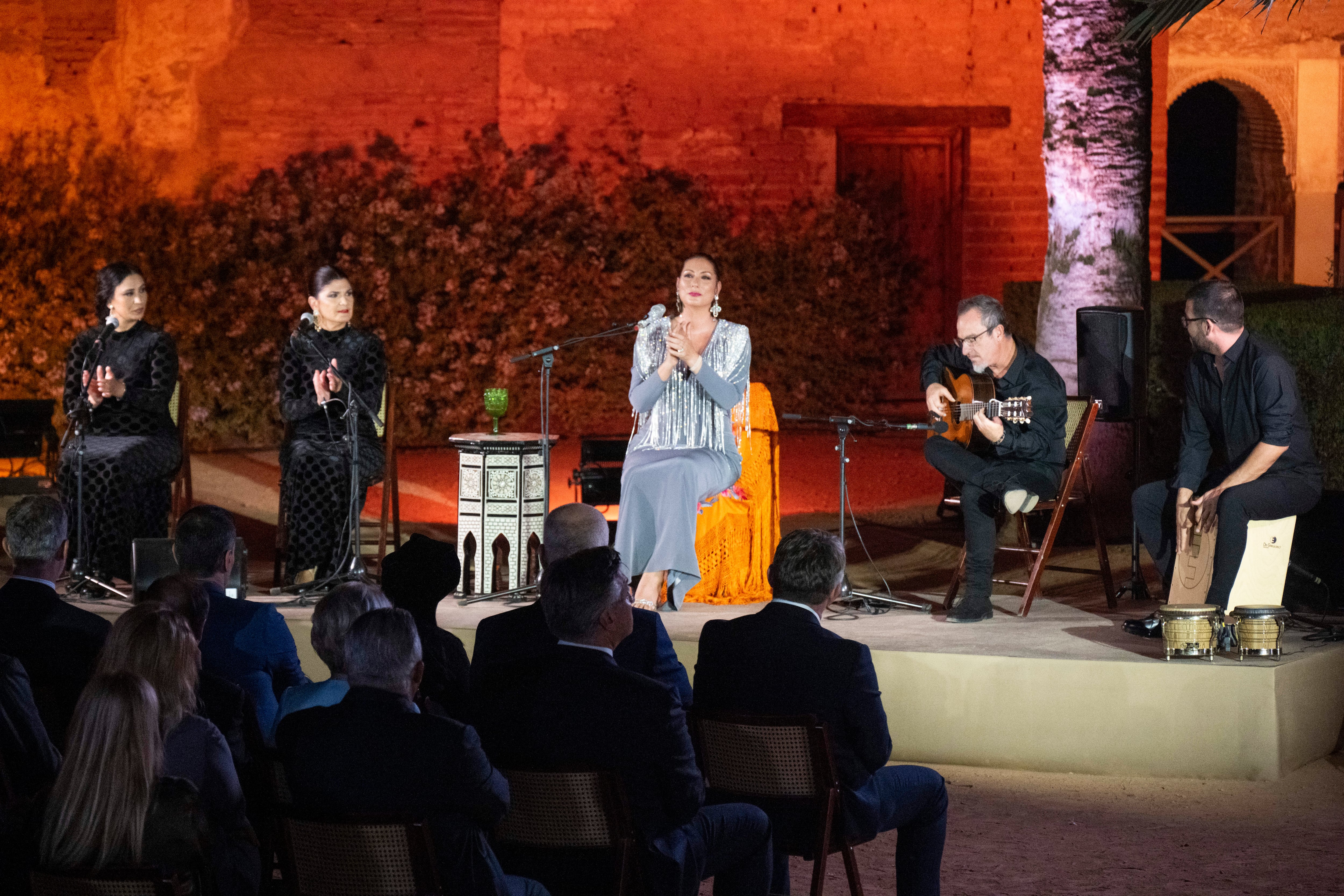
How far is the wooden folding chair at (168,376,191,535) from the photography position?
301 inches

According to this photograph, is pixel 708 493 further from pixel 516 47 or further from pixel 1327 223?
pixel 1327 223

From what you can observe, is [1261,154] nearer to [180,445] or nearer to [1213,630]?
[1213,630]

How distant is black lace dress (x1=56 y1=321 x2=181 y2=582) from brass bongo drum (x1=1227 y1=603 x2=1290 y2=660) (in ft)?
14.8

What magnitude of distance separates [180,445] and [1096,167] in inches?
194

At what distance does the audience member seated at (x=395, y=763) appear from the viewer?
3.21 metres

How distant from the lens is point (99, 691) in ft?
9.96

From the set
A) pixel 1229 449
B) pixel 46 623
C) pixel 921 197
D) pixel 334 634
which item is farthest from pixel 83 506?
pixel 921 197

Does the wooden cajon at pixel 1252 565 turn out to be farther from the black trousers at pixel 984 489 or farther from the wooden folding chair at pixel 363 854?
the wooden folding chair at pixel 363 854

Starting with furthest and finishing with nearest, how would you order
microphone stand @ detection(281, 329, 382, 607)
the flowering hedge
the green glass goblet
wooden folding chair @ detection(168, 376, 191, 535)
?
1. the flowering hedge
2. wooden folding chair @ detection(168, 376, 191, 535)
3. the green glass goblet
4. microphone stand @ detection(281, 329, 382, 607)

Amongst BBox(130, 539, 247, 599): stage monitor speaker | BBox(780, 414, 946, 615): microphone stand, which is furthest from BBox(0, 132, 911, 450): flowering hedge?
BBox(130, 539, 247, 599): stage monitor speaker

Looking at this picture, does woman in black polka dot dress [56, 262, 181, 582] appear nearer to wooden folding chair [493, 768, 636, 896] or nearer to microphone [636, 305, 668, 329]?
microphone [636, 305, 668, 329]

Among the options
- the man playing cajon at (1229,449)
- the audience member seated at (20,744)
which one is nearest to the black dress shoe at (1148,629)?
the man playing cajon at (1229,449)

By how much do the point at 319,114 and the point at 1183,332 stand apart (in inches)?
264

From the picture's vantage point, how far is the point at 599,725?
3463mm
